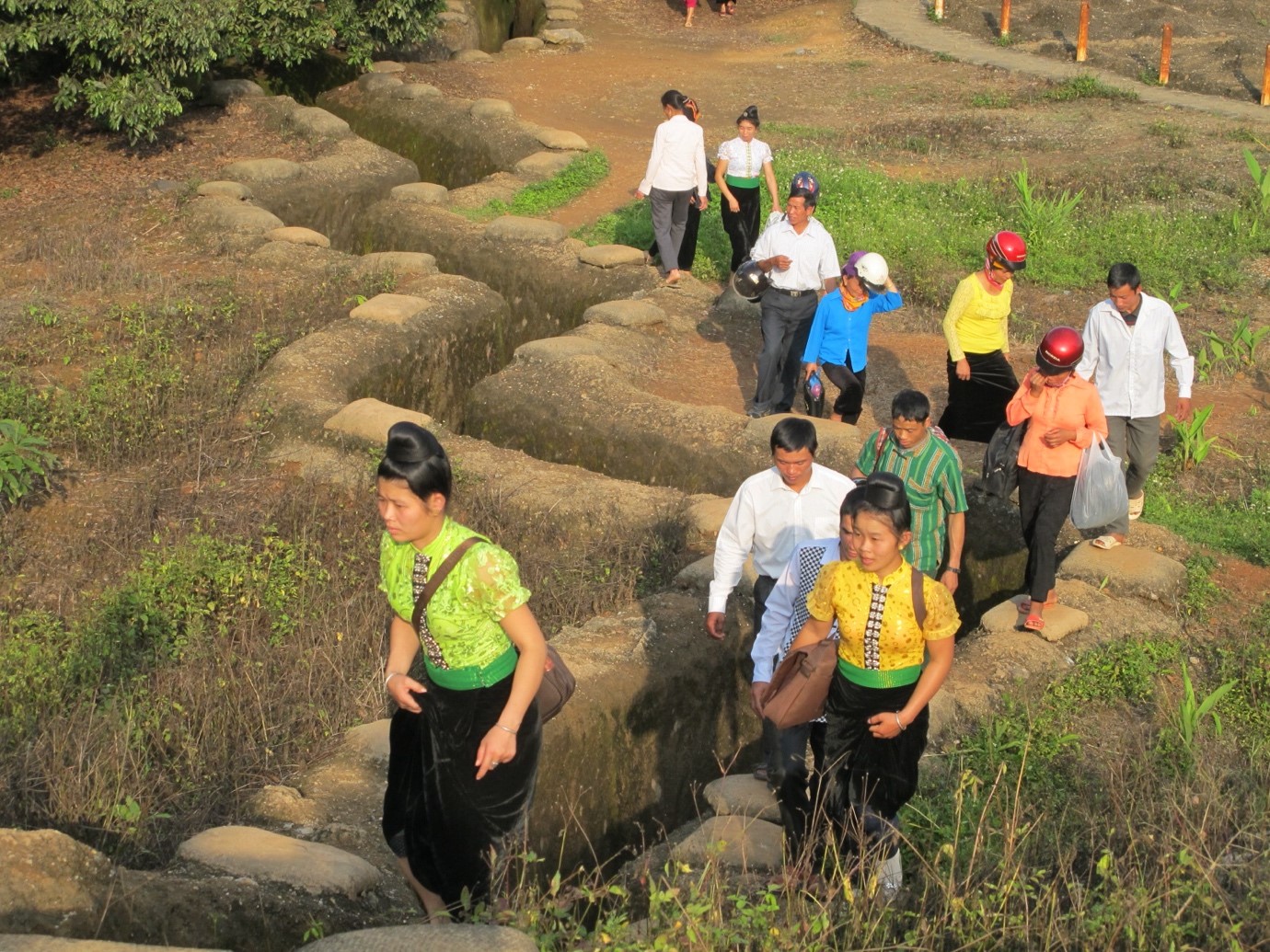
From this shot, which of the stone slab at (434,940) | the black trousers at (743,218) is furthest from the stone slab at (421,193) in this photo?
the stone slab at (434,940)

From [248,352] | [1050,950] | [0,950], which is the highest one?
[0,950]

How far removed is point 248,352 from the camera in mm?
10328

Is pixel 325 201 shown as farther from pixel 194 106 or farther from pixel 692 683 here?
pixel 692 683

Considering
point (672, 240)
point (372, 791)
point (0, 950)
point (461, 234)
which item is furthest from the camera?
point (461, 234)

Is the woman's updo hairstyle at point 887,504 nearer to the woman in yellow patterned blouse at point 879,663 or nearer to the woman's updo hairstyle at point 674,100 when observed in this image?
the woman in yellow patterned blouse at point 879,663

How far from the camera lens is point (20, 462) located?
8047 mm

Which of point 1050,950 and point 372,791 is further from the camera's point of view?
point 372,791

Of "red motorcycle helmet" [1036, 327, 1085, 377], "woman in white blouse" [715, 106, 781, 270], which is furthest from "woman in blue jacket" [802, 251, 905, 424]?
"woman in white blouse" [715, 106, 781, 270]

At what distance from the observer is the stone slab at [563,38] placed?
19891mm

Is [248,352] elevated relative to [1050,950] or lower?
lower

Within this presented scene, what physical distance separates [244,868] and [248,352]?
6252 millimetres

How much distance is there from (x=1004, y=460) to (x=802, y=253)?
8.70 feet

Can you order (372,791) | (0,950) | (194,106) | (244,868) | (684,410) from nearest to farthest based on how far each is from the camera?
(0,950)
(244,868)
(372,791)
(684,410)
(194,106)

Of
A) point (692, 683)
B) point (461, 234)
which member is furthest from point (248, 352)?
point (692, 683)
